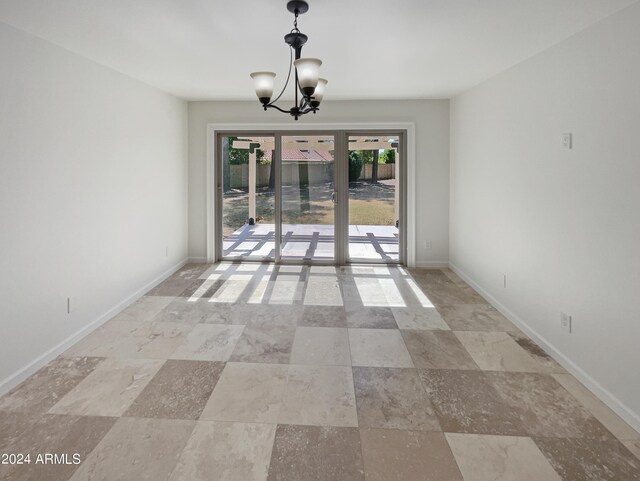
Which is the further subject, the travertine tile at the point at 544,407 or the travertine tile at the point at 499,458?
the travertine tile at the point at 544,407

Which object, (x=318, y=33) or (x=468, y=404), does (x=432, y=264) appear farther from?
(x=318, y=33)

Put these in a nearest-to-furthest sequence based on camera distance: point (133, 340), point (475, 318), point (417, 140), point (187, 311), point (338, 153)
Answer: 1. point (133, 340)
2. point (475, 318)
3. point (187, 311)
4. point (417, 140)
5. point (338, 153)

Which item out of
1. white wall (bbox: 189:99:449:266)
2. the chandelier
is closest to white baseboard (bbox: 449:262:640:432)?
white wall (bbox: 189:99:449:266)

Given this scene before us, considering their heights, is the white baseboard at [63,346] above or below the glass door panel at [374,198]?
below

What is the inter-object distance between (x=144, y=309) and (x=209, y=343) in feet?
3.68

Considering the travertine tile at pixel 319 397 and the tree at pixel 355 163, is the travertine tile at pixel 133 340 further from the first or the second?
the tree at pixel 355 163

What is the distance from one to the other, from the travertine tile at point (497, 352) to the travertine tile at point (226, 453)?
1594 millimetres

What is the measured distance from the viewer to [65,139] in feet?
9.02

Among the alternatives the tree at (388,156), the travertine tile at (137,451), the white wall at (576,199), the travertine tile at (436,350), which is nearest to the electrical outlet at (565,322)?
the white wall at (576,199)

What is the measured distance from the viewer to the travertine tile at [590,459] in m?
1.60

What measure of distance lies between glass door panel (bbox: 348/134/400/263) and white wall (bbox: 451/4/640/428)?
1628mm

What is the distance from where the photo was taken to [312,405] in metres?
2.10

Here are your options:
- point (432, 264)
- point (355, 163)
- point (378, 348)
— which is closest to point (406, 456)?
point (378, 348)

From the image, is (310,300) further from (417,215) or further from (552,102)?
(552,102)
